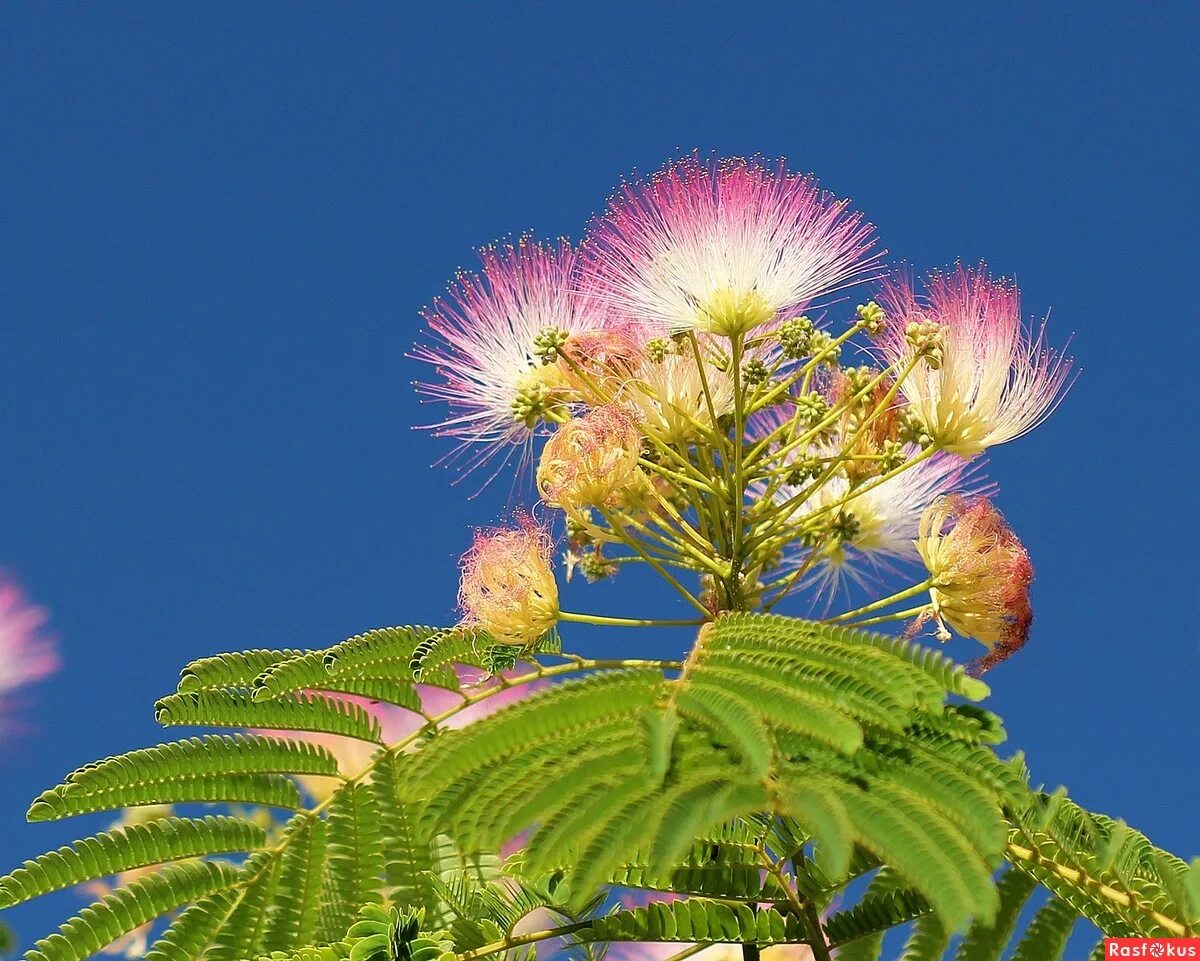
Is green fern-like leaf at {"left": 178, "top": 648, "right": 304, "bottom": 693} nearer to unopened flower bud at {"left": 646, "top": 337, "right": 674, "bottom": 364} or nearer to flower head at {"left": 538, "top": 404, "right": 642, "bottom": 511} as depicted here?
flower head at {"left": 538, "top": 404, "right": 642, "bottom": 511}

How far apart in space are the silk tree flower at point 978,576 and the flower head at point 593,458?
2.55 ft

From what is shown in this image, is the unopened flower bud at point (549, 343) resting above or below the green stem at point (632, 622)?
above

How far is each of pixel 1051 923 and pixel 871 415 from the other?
1177 millimetres

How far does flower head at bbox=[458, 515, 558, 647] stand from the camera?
345 cm

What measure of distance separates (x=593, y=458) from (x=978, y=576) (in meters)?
0.96

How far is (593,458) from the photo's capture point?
340 centimetres

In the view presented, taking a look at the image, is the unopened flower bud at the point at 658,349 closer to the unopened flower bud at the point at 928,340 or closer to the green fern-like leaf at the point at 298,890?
the unopened flower bud at the point at 928,340

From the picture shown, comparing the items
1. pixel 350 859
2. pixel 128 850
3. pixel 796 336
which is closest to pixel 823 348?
pixel 796 336

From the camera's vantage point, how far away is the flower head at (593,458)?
11.1 feet

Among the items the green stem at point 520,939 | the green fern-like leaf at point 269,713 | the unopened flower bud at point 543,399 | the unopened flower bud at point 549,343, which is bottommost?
the green stem at point 520,939

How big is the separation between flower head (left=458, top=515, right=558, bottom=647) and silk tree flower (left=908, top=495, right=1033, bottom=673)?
87 centimetres

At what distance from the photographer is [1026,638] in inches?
145

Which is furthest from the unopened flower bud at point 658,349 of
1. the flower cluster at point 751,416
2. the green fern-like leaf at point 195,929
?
the green fern-like leaf at point 195,929

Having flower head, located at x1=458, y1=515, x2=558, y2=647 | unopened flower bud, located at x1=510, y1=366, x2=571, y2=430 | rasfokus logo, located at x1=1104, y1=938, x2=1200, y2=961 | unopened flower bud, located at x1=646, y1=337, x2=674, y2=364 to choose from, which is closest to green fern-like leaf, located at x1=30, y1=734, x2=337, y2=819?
flower head, located at x1=458, y1=515, x2=558, y2=647
